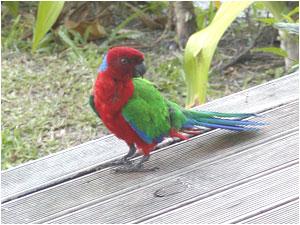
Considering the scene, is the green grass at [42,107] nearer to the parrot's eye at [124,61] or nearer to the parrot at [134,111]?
the parrot at [134,111]

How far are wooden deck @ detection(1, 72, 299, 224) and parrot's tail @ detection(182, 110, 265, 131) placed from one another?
25 millimetres

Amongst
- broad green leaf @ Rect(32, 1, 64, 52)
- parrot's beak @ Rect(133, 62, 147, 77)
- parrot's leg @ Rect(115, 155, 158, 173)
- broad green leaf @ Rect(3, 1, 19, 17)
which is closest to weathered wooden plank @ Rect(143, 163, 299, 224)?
parrot's leg @ Rect(115, 155, 158, 173)

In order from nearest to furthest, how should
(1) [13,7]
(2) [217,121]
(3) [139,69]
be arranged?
(3) [139,69] < (2) [217,121] < (1) [13,7]

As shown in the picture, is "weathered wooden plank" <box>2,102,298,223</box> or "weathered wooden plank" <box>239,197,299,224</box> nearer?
"weathered wooden plank" <box>239,197,299,224</box>

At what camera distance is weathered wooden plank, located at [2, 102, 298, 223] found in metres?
1.66

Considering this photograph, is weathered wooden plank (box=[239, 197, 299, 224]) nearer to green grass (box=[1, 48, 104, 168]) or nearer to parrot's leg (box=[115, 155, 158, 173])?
parrot's leg (box=[115, 155, 158, 173])

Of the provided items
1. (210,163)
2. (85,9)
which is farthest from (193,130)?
(85,9)

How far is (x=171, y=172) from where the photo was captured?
5.76ft

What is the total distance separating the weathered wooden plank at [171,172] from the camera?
1.66m

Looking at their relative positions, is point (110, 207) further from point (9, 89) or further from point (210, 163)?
point (9, 89)

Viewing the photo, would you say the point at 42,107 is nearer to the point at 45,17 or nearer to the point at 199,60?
the point at 45,17

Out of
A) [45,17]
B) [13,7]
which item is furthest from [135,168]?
[13,7]

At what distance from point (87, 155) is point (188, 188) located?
372 mm

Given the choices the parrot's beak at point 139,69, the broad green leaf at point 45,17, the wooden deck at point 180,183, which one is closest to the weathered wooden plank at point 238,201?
the wooden deck at point 180,183
